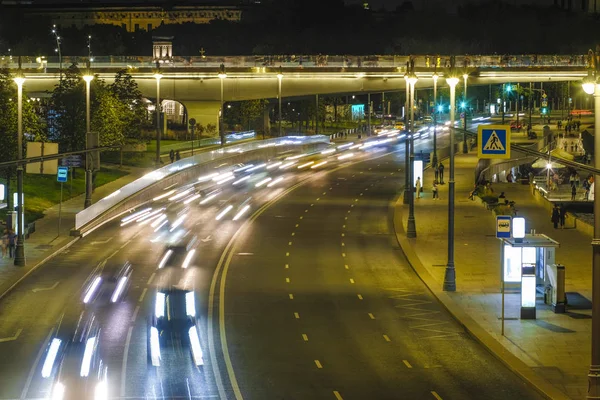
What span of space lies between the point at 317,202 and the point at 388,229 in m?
11.5

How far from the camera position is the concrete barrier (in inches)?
2259

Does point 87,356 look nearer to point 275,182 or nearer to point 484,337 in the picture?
point 484,337

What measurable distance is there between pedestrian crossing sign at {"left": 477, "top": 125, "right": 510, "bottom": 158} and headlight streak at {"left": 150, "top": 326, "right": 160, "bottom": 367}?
34.9 feet

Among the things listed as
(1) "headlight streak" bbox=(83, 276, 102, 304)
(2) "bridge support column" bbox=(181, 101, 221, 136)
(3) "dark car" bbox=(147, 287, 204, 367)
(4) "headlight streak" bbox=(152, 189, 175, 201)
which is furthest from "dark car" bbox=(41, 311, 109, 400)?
(2) "bridge support column" bbox=(181, 101, 221, 136)

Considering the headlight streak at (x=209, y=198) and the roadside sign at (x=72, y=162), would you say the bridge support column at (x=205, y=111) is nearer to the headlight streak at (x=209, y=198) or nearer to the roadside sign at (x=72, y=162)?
the headlight streak at (x=209, y=198)

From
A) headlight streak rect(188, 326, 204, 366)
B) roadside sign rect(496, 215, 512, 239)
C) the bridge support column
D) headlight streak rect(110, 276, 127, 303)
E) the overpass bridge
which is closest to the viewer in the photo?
headlight streak rect(188, 326, 204, 366)

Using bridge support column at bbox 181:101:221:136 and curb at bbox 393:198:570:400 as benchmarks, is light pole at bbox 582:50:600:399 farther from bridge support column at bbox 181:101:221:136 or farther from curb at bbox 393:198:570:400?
bridge support column at bbox 181:101:221:136

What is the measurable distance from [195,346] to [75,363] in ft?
12.1

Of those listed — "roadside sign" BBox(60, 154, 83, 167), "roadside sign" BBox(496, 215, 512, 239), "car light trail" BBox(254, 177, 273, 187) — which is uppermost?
"roadside sign" BBox(60, 154, 83, 167)

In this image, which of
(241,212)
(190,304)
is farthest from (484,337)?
(241,212)

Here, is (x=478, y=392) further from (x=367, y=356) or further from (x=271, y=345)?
(x=271, y=345)

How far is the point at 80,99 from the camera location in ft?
260

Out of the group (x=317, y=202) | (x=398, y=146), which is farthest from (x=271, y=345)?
(x=398, y=146)

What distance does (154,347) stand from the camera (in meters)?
31.0
